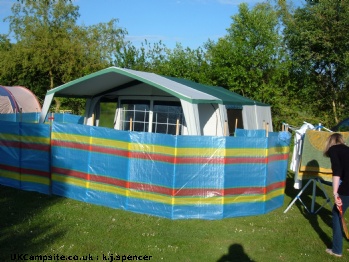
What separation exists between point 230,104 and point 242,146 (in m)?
4.78

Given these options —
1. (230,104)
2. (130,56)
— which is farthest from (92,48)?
(230,104)

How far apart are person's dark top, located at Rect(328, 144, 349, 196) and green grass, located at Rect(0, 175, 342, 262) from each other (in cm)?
96

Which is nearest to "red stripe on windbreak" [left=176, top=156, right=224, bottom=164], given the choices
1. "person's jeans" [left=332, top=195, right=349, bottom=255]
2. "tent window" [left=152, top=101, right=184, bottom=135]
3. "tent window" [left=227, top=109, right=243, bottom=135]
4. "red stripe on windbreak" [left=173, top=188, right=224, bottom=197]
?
"red stripe on windbreak" [left=173, top=188, right=224, bottom=197]

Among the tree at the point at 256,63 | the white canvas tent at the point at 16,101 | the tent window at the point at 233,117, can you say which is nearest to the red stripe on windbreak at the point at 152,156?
the tent window at the point at 233,117

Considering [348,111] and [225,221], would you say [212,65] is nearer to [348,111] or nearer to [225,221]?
[348,111]

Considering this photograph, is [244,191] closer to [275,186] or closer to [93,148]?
[275,186]

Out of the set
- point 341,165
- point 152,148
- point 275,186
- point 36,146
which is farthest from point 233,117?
point 341,165

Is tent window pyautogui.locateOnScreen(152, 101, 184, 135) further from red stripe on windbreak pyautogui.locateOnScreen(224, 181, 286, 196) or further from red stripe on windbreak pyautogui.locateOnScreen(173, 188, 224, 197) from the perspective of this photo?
red stripe on windbreak pyautogui.locateOnScreen(173, 188, 224, 197)

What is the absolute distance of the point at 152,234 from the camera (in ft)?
20.6

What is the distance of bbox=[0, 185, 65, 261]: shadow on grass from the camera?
17.9 feet

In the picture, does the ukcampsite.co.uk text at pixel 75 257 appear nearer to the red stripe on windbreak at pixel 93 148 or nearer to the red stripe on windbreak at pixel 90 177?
the red stripe on windbreak at pixel 90 177

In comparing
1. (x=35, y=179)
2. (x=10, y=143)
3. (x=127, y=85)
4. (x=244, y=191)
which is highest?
(x=127, y=85)

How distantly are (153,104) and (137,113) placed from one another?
0.74 metres

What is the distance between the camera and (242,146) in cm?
742
